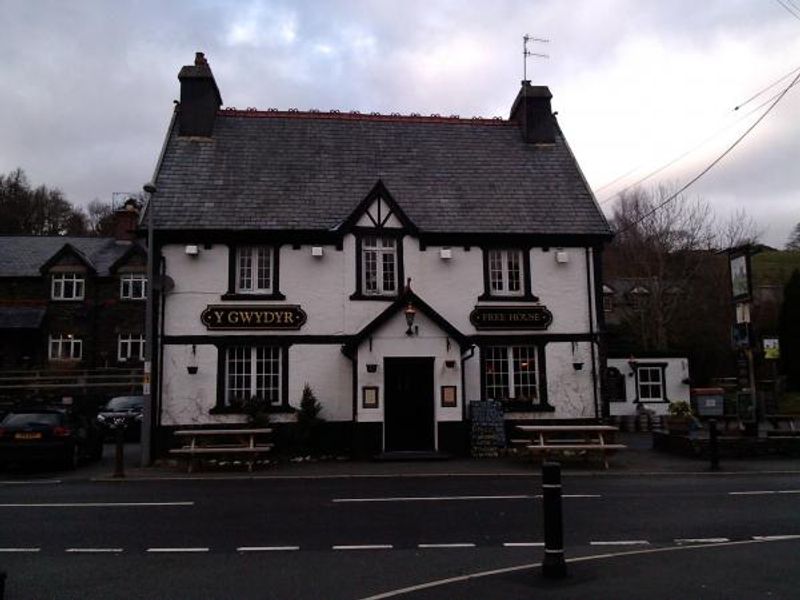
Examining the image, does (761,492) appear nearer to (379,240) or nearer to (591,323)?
(591,323)

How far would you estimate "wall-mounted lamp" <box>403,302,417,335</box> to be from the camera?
1847 centimetres

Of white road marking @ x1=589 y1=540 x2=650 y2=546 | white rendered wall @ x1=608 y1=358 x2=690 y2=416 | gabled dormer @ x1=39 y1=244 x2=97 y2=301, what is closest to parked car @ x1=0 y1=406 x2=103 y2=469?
white road marking @ x1=589 y1=540 x2=650 y2=546

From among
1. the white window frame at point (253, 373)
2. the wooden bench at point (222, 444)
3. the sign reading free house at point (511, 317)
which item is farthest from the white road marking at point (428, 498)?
the sign reading free house at point (511, 317)

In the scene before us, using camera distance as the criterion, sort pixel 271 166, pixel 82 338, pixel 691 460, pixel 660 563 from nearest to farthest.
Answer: pixel 660 563 < pixel 691 460 < pixel 271 166 < pixel 82 338

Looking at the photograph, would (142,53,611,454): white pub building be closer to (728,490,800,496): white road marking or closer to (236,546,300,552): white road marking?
(728,490,800,496): white road marking

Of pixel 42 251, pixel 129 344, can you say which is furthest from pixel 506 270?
pixel 42 251

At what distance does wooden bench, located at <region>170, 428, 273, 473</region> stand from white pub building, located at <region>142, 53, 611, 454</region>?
1.12 m

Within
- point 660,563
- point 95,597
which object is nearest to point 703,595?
point 660,563

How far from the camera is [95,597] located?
21.5 feet

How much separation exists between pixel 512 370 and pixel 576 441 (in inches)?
107

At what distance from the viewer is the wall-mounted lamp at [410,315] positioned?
60.6 feet

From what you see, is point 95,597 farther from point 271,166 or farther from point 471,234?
point 271,166

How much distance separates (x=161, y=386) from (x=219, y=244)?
419 cm

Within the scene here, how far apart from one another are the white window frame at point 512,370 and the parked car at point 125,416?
44.6 feet
